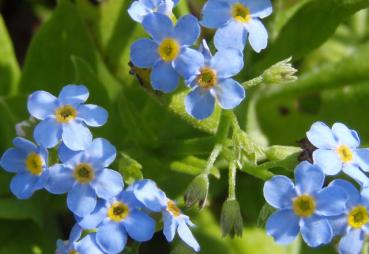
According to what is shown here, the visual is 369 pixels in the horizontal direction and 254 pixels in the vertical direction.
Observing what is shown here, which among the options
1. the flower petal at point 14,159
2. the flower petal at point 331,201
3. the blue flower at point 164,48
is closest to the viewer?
the flower petal at point 331,201

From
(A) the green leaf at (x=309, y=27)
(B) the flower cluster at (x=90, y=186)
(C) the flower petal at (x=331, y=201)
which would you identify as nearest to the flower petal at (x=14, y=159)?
(B) the flower cluster at (x=90, y=186)

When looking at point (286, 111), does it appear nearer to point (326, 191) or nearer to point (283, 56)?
point (283, 56)

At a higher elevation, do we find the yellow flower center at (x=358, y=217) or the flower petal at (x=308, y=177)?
the flower petal at (x=308, y=177)

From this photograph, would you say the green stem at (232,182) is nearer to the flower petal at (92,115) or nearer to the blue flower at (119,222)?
the blue flower at (119,222)

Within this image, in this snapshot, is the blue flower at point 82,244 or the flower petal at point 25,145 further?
the flower petal at point 25,145

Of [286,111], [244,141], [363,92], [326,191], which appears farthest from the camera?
[286,111]

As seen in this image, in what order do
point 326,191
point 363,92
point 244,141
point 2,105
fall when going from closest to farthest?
point 326,191 → point 244,141 → point 2,105 → point 363,92

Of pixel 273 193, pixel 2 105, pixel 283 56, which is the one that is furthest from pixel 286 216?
pixel 2 105
